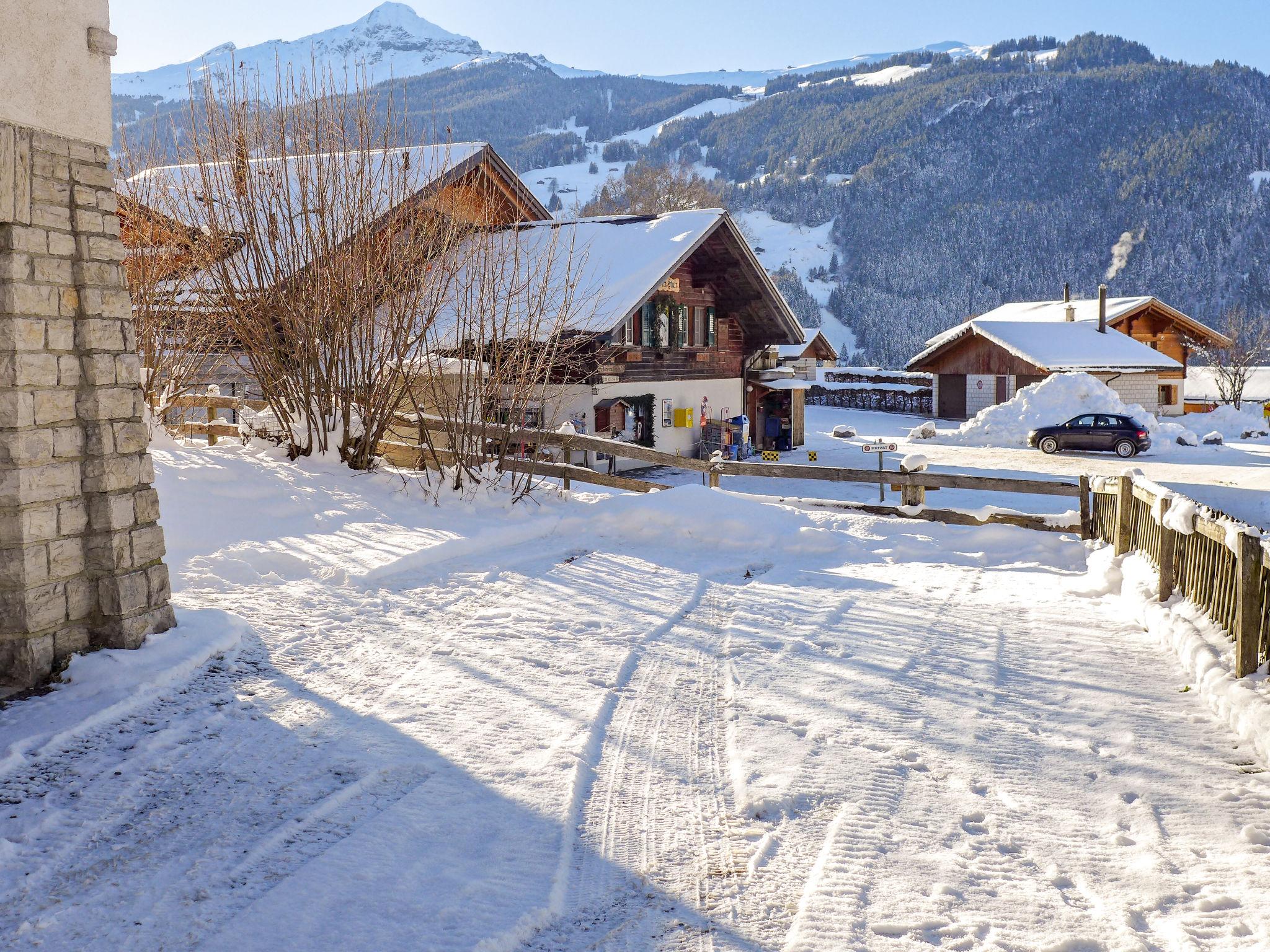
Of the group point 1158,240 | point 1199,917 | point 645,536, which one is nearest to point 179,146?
point 645,536

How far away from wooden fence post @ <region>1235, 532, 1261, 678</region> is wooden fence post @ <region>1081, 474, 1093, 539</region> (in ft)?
17.4

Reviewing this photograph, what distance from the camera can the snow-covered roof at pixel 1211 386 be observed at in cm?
6205

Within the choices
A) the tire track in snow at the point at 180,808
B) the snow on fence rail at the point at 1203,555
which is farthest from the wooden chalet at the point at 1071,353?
the tire track in snow at the point at 180,808

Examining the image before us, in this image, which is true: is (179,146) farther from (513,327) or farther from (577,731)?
(577,731)

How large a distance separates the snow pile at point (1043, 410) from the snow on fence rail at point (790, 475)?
2351 centimetres

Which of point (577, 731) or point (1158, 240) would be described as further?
point (1158, 240)

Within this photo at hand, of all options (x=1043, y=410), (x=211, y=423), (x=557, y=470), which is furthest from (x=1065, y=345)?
(x=211, y=423)

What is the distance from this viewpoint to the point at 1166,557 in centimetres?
803

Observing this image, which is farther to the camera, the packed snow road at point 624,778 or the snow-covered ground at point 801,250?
the snow-covered ground at point 801,250

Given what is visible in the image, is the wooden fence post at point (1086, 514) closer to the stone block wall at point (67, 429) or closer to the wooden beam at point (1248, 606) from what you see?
the wooden beam at point (1248, 606)

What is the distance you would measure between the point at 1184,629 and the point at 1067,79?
173 meters

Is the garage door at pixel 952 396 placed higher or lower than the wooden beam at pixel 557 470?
higher

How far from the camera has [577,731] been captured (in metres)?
5.66

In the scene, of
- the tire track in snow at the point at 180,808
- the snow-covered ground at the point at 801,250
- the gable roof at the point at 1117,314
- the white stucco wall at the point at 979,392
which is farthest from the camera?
the snow-covered ground at the point at 801,250
